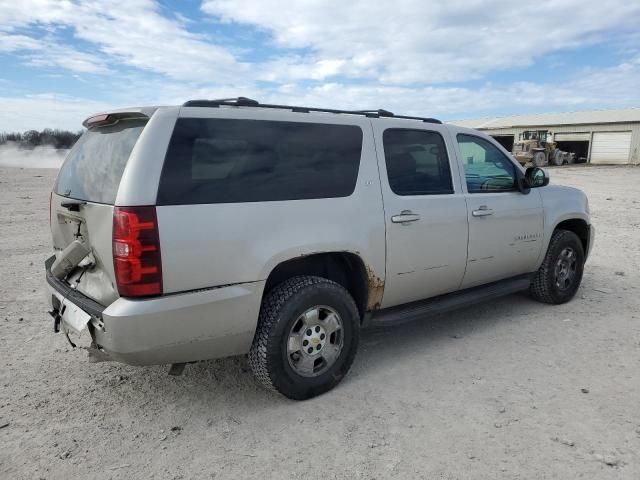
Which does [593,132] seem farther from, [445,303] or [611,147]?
[445,303]

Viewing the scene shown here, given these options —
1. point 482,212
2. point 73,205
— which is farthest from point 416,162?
point 73,205

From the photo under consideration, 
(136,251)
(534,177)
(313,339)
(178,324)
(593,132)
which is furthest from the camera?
(593,132)

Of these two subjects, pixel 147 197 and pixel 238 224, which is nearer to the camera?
pixel 147 197

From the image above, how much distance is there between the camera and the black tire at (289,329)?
309cm

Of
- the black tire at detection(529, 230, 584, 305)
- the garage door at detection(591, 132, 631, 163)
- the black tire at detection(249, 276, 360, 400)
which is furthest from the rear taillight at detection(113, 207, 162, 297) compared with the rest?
the garage door at detection(591, 132, 631, 163)

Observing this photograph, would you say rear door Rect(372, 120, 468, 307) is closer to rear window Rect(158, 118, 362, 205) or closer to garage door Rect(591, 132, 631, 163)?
rear window Rect(158, 118, 362, 205)

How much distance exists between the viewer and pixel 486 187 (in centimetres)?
446

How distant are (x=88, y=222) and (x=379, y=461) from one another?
2176mm

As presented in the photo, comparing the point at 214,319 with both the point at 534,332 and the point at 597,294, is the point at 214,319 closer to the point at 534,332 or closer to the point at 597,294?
the point at 534,332

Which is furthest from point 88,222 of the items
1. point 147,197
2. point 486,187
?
point 486,187

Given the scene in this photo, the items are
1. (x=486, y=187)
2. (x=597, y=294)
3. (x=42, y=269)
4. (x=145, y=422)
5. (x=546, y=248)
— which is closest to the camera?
(x=145, y=422)

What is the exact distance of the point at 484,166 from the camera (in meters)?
4.56

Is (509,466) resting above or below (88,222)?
below

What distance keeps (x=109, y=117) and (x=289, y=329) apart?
176 centimetres
